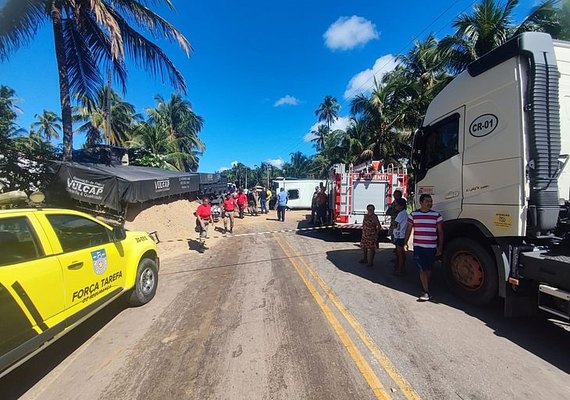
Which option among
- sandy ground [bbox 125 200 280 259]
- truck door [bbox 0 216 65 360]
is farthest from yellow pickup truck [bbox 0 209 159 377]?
sandy ground [bbox 125 200 280 259]

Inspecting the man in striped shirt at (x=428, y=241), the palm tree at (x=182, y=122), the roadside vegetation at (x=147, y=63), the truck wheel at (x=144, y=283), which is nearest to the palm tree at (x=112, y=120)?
the roadside vegetation at (x=147, y=63)

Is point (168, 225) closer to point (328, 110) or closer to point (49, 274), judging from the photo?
point (49, 274)

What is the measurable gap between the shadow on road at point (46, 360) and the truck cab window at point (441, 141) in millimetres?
6088

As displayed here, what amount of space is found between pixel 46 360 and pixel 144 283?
6.11ft

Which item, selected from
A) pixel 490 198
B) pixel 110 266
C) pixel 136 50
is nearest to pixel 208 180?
pixel 136 50

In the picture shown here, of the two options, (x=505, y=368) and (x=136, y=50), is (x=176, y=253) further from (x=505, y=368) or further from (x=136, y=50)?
(x=505, y=368)

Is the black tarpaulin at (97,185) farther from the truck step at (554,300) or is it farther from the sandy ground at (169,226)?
the truck step at (554,300)

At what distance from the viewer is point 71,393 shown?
3127 millimetres

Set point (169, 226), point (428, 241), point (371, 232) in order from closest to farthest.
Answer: point (428, 241), point (371, 232), point (169, 226)

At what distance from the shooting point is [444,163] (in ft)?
18.7

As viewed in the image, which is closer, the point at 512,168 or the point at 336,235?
the point at 512,168

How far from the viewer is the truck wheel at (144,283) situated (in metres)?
5.26

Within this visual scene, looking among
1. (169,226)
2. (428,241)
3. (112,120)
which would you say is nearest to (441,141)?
(428,241)

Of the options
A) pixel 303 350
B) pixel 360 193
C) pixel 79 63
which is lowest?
pixel 303 350
